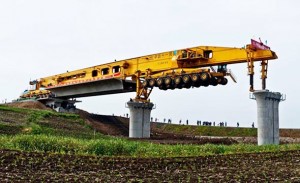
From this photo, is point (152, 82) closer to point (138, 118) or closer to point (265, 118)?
point (138, 118)

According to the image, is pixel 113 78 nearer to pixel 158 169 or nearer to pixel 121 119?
pixel 121 119

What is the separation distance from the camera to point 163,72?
37312mm

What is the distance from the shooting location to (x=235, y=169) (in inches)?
479

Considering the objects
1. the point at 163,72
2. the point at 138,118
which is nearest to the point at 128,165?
the point at 163,72

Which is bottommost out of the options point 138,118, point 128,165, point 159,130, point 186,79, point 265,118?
point 159,130

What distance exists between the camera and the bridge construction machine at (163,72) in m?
31.9

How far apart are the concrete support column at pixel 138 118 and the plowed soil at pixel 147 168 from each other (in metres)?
25.1

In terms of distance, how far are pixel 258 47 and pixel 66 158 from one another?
22.1 meters

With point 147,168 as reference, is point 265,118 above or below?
above

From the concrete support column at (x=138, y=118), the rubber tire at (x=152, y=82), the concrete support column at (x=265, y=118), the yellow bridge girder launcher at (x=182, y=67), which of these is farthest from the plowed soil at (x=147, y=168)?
the concrete support column at (x=138, y=118)

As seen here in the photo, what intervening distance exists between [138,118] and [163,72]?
6109 mm

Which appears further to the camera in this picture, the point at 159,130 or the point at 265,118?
the point at 159,130

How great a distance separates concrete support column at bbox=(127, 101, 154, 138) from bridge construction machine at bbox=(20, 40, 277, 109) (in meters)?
0.80

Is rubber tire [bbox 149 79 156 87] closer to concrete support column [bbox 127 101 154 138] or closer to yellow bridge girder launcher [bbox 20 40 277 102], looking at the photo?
yellow bridge girder launcher [bbox 20 40 277 102]
